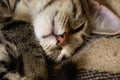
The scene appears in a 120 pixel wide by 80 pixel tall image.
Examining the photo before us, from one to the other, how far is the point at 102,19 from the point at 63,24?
24cm

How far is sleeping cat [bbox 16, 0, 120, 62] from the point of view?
98 cm

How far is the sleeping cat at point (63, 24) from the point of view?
978 millimetres

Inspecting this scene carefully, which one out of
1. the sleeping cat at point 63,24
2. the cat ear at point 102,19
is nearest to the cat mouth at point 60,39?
the sleeping cat at point 63,24

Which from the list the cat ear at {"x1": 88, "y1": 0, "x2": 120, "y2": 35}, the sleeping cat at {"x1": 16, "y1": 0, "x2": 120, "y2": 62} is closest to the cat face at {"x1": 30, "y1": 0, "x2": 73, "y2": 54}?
the sleeping cat at {"x1": 16, "y1": 0, "x2": 120, "y2": 62}

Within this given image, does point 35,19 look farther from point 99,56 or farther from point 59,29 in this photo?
point 99,56

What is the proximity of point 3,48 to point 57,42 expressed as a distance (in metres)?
0.18

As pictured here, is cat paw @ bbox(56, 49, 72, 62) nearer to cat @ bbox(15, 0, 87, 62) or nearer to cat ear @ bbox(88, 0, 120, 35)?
cat @ bbox(15, 0, 87, 62)

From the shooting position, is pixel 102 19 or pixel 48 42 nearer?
pixel 48 42

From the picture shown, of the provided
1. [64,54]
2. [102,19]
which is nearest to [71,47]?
[64,54]

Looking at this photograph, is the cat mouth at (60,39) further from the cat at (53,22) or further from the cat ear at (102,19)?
→ the cat ear at (102,19)

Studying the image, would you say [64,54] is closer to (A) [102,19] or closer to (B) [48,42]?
(B) [48,42]

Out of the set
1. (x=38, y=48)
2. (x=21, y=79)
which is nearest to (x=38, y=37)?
(x=38, y=48)

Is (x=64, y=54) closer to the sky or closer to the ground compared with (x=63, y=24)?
closer to the ground

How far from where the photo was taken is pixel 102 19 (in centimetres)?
118
